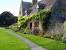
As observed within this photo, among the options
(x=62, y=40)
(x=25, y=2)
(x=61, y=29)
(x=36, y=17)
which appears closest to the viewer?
(x=62, y=40)

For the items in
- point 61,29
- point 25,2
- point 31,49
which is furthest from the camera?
point 25,2

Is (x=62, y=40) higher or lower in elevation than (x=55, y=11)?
lower

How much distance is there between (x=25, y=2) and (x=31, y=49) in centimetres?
5946

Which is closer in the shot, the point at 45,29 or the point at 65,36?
the point at 65,36

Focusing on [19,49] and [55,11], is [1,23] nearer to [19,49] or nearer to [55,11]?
[55,11]

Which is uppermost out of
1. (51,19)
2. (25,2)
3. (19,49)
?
(25,2)

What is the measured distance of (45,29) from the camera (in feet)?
113

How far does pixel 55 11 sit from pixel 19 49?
59.9 ft

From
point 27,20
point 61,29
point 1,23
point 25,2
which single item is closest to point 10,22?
point 1,23

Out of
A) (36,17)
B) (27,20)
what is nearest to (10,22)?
(27,20)

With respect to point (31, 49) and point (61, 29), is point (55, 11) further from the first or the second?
point (31, 49)

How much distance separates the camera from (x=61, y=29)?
28391 mm

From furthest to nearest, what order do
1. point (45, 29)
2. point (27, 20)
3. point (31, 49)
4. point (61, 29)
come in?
point (27, 20) → point (45, 29) → point (61, 29) → point (31, 49)

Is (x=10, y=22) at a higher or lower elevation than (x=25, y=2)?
lower
